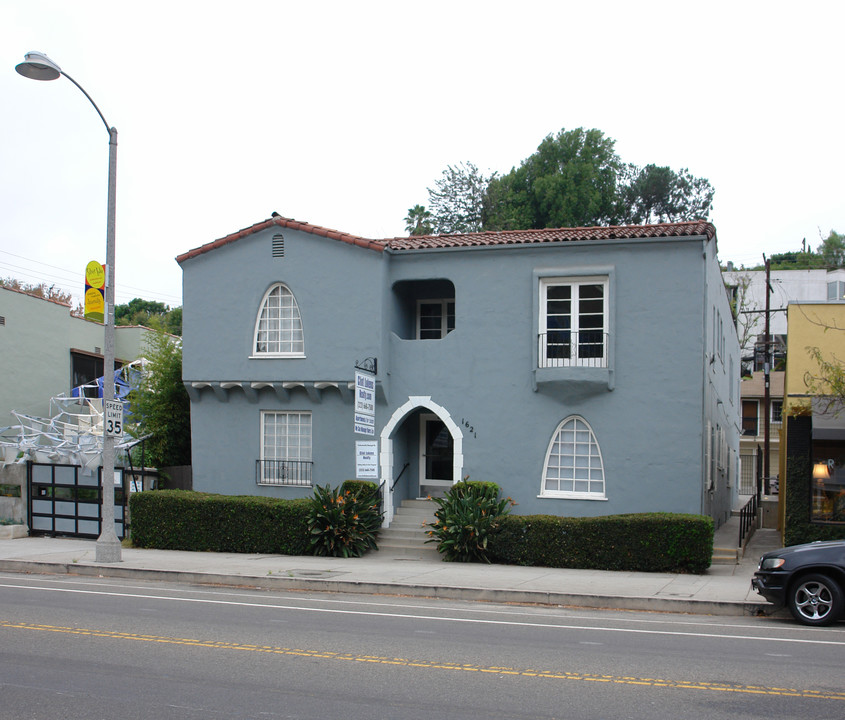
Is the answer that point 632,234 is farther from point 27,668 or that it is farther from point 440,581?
point 27,668

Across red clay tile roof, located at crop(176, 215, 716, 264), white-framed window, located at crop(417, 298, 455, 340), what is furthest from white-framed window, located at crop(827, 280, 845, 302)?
white-framed window, located at crop(417, 298, 455, 340)

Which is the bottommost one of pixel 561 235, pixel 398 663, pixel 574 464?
pixel 398 663

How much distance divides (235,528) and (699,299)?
10.8 meters

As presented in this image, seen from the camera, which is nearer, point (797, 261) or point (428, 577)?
point (428, 577)

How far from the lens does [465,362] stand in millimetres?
19906

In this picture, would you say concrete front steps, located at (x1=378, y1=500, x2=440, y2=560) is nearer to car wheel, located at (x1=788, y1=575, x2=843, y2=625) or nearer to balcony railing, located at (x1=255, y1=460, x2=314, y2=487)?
balcony railing, located at (x1=255, y1=460, x2=314, y2=487)

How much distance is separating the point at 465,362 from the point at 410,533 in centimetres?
395

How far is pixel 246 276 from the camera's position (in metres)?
21.2

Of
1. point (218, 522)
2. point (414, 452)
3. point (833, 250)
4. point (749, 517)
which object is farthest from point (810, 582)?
point (833, 250)

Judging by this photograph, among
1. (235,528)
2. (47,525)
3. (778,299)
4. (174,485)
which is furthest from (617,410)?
(778,299)

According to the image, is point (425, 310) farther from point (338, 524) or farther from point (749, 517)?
point (749, 517)

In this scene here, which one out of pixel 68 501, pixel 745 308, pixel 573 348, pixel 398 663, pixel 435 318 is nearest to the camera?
pixel 398 663

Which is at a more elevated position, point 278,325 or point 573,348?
point 278,325

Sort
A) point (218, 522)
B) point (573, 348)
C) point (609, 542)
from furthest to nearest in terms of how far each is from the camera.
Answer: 1. point (218, 522)
2. point (573, 348)
3. point (609, 542)
